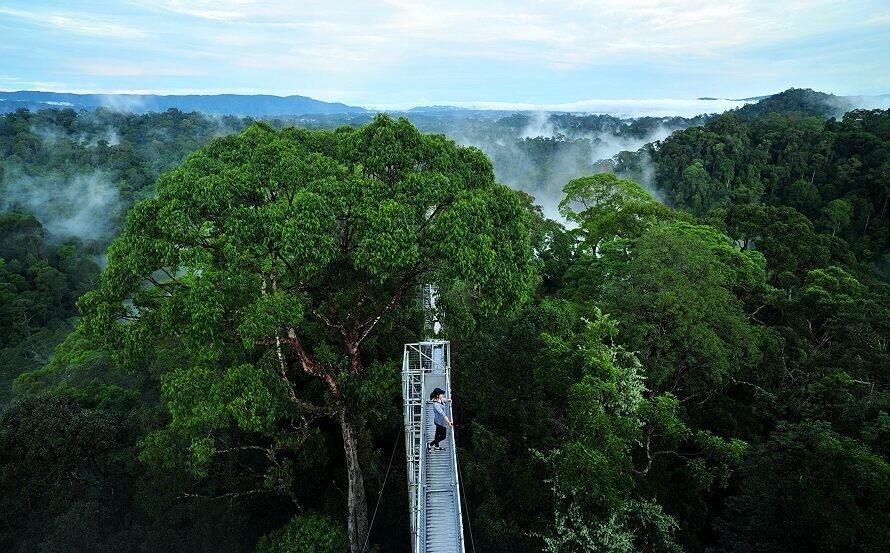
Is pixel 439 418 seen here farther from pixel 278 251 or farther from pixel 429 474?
pixel 278 251

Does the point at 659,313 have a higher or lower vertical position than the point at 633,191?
lower

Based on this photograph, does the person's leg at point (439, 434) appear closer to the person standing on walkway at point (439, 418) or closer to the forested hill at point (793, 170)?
the person standing on walkway at point (439, 418)

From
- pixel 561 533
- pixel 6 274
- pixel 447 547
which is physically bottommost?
pixel 6 274

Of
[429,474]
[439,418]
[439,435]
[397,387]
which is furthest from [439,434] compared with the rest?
[397,387]

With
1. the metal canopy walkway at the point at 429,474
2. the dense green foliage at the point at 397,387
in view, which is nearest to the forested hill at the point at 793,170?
the dense green foliage at the point at 397,387

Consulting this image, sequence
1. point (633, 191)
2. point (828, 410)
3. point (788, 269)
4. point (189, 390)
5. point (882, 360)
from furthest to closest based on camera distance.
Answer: point (633, 191) → point (788, 269) → point (882, 360) → point (828, 410) → point (189, 390)

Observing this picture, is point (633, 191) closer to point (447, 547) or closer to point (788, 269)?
point (788, 269)

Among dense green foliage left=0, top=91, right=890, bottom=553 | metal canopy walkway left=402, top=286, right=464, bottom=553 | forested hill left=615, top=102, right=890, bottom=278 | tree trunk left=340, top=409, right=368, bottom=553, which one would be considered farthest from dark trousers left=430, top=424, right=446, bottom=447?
forested hill left=615, top=102, right=890, bottom=278

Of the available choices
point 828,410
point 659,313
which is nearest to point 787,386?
point 828,410
